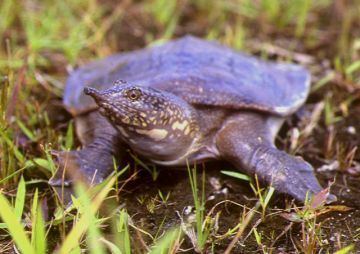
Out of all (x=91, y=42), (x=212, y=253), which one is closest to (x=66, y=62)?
(x=91, y=42)

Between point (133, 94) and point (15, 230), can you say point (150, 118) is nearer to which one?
point (133, 94)

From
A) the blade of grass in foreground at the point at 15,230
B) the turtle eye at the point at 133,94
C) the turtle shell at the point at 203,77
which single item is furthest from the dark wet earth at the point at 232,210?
the blade of grass in foreground at the point at 15,230

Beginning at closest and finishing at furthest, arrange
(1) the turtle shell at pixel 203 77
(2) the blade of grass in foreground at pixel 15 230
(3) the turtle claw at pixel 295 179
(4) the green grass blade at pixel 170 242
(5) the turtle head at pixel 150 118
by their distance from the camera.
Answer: (2) the blade of grass in foreground at pixel 15 230 → (4) the green grass blade at pixel 170 242 → (5) the turtle head at pixel 150 118 → (3) the turtle claw at pixel 295 179 → (1) the turtle shell at pixel 203 77

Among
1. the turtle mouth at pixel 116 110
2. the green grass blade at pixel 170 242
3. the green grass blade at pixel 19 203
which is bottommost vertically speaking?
the green grass blade at pixel 170 242

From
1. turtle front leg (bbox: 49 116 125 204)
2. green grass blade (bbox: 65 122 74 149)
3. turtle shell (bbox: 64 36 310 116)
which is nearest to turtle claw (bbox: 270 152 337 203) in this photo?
turtle shell (bbox: 64 36 310 116)

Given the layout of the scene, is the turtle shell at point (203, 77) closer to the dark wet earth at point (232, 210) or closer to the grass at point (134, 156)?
the grass at point (134, 156)

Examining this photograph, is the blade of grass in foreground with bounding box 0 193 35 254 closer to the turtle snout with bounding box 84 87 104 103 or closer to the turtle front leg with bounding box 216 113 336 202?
the turtle snout with bounding box 84 87 104 103
